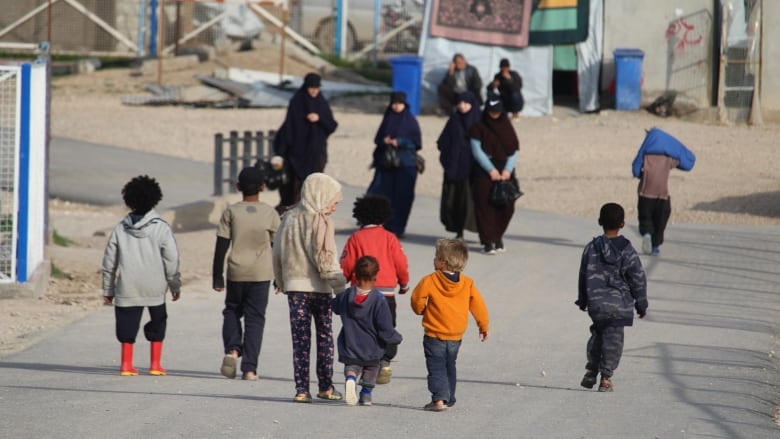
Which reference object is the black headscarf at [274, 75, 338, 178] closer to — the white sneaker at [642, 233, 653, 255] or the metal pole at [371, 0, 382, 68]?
the white sneaker at [642, 233, 653, 255]

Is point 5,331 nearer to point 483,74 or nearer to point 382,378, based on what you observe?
point 382,378

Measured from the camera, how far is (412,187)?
1480cm

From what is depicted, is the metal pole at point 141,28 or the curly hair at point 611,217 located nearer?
the curly hair at point 611,217

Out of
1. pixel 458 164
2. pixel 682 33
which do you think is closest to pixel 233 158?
pixel 458 164

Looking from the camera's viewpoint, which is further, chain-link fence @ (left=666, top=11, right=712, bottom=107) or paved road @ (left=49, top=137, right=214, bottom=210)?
chain-link fence @ (left=666, top=11, right=712, bottom=107)

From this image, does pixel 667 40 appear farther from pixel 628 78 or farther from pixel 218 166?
pixel 218 166

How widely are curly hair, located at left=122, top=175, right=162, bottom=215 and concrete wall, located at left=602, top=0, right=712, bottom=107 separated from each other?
1988cm

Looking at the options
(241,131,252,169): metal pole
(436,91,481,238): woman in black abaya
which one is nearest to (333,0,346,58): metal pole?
(241,131,252,169): metal pole

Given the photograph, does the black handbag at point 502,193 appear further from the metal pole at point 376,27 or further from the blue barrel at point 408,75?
the metal pole at point 376,27

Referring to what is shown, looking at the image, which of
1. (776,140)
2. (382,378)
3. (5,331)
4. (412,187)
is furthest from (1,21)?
(382,378)

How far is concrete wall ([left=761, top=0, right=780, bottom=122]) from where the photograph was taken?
2534cm

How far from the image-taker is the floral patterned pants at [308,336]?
7.42 metres

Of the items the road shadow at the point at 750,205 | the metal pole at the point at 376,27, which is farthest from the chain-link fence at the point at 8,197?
the metal pole at the point at 376,27

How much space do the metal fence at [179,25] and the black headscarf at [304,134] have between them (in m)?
18.5
